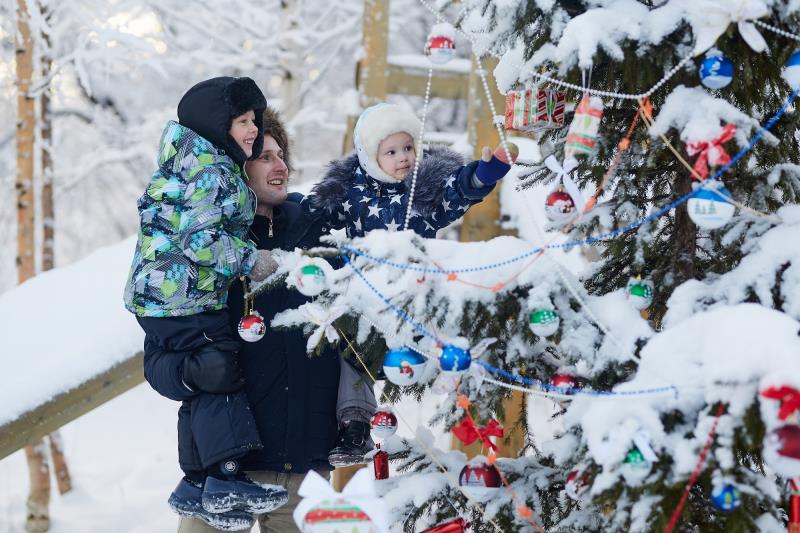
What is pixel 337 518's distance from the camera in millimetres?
1794

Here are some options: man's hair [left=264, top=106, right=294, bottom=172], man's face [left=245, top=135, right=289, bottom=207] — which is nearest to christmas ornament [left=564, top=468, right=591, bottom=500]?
man's face [left=245, top=135, right=289, bottom=207]

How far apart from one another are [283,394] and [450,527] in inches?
28.9

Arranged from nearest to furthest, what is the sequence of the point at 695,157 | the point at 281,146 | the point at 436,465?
1. the point at 695,157
2. the point at 436,465
3. the point at 281,146

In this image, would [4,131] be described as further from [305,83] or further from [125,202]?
[305,83]

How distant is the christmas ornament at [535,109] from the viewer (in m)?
1.97

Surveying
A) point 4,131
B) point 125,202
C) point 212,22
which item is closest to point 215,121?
point 212,22

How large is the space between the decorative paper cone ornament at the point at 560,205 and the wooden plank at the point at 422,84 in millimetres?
2543

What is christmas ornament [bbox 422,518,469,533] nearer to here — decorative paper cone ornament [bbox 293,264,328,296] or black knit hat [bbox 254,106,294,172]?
decorative paper cone ornament [bbox 293,264,328,296]

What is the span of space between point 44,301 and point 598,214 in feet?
9.04

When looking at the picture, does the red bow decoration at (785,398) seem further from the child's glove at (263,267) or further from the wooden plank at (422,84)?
the wooden plank at (422,84)

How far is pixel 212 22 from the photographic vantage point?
873 cm

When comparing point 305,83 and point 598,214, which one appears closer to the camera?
point 598,214

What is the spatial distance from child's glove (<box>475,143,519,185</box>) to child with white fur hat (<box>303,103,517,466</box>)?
0.06 m

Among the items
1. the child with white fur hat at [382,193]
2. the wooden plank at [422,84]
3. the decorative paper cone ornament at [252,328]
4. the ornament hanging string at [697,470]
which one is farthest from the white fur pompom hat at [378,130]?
the wooden plank at [422,84]
